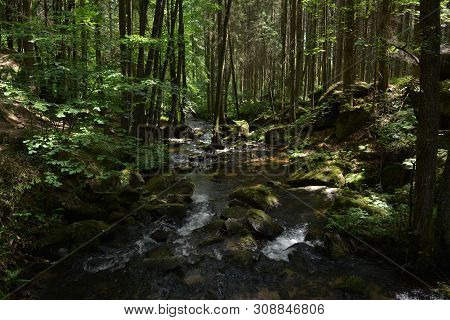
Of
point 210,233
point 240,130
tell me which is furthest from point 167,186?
point 240,130

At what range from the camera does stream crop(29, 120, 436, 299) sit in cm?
644

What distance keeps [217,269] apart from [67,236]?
3.79 m

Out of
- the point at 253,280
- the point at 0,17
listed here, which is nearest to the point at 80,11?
the point at 253,280

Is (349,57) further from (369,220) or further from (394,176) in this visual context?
(369,220)

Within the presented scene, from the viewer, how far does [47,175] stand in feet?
Answer: 25.4

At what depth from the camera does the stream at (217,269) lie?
21.1 feet

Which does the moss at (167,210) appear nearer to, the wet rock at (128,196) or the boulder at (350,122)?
the wet rock at (128,196)

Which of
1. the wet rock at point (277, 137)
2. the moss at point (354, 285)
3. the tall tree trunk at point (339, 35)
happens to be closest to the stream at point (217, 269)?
the moss at point (354, 285)

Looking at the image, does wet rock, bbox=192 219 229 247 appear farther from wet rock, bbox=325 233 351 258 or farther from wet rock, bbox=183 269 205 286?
wet rock, bbox=325 233 351 258

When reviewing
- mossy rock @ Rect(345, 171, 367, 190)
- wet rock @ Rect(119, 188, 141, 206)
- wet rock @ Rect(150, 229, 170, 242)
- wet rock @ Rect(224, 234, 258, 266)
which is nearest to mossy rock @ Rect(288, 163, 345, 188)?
mossy rock @ Rect(345, 171, 367, 190)

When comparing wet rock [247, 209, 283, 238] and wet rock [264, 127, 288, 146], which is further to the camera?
wet rock [264, 127, 288, 146]

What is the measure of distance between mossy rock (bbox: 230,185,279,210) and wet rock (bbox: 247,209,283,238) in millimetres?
1310
